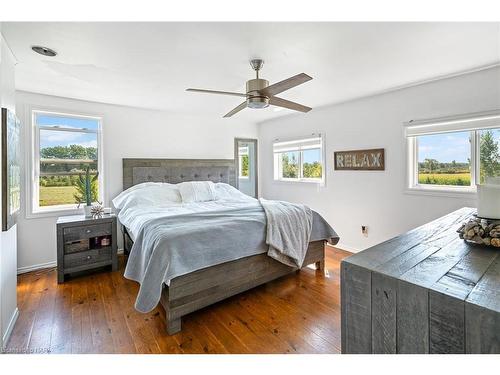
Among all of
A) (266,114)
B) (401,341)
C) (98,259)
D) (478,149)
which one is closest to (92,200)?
(98,259)

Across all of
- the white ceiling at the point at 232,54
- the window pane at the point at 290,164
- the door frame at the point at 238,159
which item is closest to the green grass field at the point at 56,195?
the white ceiling at the point at 232,54

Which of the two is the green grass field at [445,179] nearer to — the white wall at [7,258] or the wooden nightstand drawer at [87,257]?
the wooden nightstand drawer at [87,257]

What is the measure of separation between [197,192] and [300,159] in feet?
7.00

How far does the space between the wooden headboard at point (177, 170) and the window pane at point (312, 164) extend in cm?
141

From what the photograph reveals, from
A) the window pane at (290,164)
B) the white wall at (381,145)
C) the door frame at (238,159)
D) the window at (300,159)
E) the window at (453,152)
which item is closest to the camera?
the window at (453,152)

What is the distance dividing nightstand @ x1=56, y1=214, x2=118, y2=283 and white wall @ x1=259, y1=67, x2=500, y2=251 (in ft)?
10.5

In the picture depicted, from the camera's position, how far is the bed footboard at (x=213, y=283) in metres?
1.98

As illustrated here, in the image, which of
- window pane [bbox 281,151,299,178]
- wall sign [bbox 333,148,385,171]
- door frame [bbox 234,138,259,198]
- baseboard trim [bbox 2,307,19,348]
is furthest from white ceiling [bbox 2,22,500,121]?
baseboard trim [bbox 2,307,19,348]

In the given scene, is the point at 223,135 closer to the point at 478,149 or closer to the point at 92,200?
the point at 92,200

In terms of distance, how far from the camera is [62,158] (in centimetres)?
353

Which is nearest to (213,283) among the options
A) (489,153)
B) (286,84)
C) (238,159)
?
(286,84)

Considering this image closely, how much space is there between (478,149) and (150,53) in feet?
11.6

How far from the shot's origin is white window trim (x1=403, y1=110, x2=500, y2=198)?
2.64 meters
